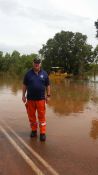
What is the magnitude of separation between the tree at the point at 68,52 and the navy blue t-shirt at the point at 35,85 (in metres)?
67.2

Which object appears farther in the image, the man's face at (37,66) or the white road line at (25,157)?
the man's face at (37,66)

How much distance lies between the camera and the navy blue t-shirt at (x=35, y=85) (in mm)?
9406

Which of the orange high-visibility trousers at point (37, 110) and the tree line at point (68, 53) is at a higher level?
the tree line at point (68, 53)

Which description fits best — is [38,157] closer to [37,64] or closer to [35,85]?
Answer: [35,85]

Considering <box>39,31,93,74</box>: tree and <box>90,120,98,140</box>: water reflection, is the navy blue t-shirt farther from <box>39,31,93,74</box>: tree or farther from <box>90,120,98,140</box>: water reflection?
<box>39,31,93,74</box>: tree

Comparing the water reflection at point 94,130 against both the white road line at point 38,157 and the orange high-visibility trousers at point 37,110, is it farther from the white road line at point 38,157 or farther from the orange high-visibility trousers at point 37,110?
the white road line at point 38,157

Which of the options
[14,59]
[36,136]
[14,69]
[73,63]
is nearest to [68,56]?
[73,63]

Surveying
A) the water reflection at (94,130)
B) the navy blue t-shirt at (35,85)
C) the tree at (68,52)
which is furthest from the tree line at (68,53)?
the navy blue t-shirt at (35,85)

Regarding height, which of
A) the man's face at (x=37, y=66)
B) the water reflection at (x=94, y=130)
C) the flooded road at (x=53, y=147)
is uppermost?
the man's face at (x=37, y=66)

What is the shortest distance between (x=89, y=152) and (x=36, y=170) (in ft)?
5.78

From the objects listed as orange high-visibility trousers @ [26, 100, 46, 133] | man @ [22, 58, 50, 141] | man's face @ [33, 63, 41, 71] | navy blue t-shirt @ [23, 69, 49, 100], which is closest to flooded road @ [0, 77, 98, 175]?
orange high-visibility trousers @ [26, 100, 46, 133]

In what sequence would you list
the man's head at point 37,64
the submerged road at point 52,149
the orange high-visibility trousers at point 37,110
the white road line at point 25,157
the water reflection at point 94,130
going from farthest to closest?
1. the water reflection at point 94,130
2. the man's head at point 37,64
3. the orange high-visibility trousers at point 37,110
4. the submerged road at point 52,149
5. the white road line at point 25,157

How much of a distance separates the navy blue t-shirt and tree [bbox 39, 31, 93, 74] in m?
67.2

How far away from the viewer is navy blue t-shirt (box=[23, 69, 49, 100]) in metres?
9.41
